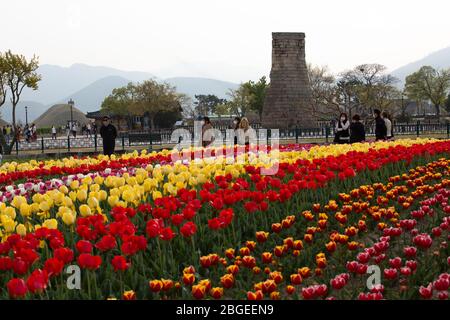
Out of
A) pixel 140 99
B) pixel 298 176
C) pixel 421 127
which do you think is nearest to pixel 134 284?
pixel 298 176

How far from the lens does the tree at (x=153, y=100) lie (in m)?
86.4

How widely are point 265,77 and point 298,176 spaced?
75.8 m

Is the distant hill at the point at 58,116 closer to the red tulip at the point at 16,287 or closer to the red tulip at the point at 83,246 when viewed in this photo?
the red tulip at the point at 83,246

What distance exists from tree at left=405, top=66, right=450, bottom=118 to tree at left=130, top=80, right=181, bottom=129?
44580 mm

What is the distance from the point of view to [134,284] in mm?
4441

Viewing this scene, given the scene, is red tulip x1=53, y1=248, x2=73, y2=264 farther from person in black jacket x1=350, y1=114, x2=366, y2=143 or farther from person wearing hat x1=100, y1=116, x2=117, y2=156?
person in black jacket x1=350, y1=114, x2=366, y2=143

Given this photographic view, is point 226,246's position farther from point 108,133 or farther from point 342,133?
point 108,133

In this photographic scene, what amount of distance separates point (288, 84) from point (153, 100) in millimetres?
40979

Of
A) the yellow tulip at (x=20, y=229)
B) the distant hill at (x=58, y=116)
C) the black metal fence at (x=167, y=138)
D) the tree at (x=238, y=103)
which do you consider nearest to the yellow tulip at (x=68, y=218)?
the yellow tulip at (x=20, y=229)

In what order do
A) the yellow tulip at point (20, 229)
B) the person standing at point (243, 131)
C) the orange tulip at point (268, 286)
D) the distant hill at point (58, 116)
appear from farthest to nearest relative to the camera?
the distant hill at point (58, 116), the person standing at point (243, 131), the yellow tulip at point (20, 229), the orange tulip at point (268, 286)

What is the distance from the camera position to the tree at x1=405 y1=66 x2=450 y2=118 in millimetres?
97188

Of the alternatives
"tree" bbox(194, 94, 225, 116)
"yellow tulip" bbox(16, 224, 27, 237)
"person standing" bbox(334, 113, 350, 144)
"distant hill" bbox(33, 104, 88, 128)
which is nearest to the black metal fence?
"person standing" bbox(334, 113, 350, 144)

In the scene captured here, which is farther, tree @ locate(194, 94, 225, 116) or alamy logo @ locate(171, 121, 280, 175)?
tree @ locate(194, 94, 225, 116)

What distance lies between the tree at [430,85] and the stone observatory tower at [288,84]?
54.6 meters
